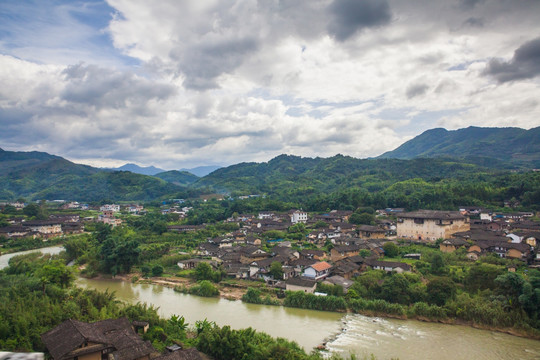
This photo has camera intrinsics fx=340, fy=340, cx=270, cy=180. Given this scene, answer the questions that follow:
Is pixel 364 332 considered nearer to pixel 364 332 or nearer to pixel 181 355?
pixel 364 332

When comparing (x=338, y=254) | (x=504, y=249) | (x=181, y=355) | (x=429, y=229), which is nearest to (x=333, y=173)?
(x=429, y=229)

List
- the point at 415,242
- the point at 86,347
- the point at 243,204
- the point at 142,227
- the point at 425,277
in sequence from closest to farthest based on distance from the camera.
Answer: the point at 86,347, the point at 425,277, the point at 415,242, the point at 142,227, the point at 243,204

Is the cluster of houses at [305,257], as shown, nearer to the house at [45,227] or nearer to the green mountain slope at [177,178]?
the house at [45,227]

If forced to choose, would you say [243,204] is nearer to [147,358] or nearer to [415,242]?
[415,242]

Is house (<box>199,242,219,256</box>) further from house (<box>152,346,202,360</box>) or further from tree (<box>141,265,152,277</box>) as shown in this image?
house (<box>152,346,202,360</box>)

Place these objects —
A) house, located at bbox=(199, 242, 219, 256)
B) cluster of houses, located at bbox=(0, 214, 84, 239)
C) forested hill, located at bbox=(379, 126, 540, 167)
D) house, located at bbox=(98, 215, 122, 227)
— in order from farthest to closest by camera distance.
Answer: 1. forested hill, located at bbox=(379, 126, 540, 167)
2. house, located at bbox=(98, 215, 122, 227)
3. cluster of houses, located at bbox=(0, 214, 84, 239)
4. house, located at bbox=(199, 242, 219, 256)

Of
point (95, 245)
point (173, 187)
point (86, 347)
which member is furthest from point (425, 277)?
point (173, 187)

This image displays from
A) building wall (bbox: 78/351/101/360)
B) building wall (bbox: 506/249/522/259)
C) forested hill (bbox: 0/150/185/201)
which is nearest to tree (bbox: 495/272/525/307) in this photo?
building wall (bbox: 506/249/522/259)
